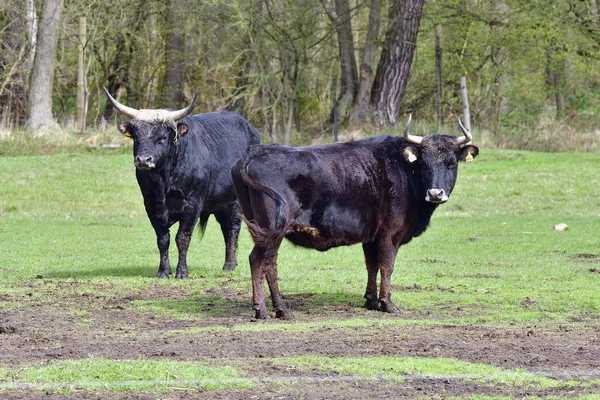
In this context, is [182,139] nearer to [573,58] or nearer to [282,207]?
[282,207]

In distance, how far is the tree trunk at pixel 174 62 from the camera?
39688 mm

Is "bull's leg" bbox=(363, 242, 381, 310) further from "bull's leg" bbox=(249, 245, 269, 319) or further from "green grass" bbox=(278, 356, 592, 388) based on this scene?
"green grass" bbox=(278, 356, 592, 388)

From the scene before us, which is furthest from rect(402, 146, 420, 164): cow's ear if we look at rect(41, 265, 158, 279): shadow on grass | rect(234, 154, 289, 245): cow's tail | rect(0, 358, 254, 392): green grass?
rect(0, 358, 254, 392): green grass

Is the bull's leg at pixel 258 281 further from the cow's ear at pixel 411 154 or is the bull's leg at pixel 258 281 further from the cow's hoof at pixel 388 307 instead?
the cow's ear at pixel 411 154

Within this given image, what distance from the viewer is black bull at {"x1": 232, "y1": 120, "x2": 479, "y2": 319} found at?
11.7 m

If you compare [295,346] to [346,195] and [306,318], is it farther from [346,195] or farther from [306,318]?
[346,195]

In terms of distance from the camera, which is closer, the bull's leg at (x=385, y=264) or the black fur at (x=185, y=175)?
the bull's leg at (x=385, y=264)

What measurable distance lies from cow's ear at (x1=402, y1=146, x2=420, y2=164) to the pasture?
1740 mm

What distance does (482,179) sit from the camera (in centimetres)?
2916

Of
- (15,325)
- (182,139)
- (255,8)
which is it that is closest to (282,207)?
(15,325)

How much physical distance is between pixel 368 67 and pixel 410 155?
25.6 metres

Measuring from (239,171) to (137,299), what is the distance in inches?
91.2

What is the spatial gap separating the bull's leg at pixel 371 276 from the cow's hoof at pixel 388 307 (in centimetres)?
14

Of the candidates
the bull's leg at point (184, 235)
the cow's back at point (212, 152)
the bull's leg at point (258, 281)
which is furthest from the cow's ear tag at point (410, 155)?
the bull's leg at point (184, 235)
